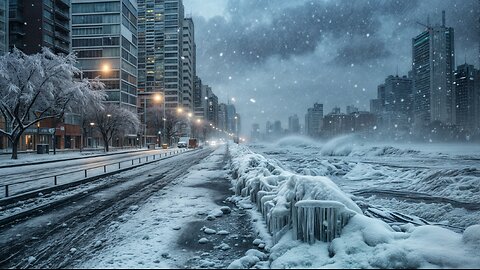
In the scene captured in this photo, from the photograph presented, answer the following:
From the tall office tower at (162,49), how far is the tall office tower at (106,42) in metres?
72.9

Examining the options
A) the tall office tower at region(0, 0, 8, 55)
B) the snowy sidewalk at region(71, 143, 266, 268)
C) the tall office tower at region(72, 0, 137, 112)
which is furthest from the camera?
the tall office tower at region(72, 0, 137, 112)

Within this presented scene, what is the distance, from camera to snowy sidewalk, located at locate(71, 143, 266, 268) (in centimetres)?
621

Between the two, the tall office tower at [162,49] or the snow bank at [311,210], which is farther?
the tall office tower at [162,49]

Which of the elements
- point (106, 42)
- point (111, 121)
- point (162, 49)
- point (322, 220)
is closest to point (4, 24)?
point (111, 121)

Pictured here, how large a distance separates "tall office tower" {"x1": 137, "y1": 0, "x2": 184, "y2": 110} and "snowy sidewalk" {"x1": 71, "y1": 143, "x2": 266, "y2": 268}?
525ft

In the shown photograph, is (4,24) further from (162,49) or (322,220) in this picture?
(162,49)

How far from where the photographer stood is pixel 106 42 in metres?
92.1

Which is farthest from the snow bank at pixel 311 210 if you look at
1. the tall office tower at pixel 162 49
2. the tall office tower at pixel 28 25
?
the tall office tower at pixel 162 49

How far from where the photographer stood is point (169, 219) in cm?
941

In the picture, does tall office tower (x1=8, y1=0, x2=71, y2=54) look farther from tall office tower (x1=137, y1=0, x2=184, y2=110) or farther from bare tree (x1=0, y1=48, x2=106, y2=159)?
tall office tower (x1=137, y1=0, x2=184, y2=110)

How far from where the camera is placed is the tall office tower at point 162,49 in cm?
17150

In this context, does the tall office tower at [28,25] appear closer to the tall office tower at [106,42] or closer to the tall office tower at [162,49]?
the tall office tower at [106,42]

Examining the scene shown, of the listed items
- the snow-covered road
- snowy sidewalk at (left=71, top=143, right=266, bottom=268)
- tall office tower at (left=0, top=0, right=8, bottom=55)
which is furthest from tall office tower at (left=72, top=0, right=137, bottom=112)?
snowy sidewalk at (left=71, top=143, right=266, bottom=268)

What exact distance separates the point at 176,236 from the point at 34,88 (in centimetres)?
3525
